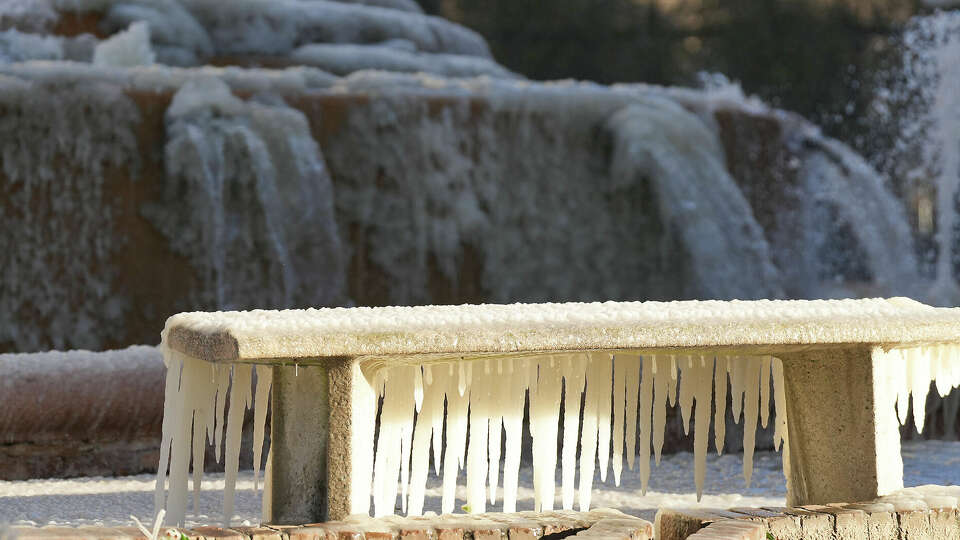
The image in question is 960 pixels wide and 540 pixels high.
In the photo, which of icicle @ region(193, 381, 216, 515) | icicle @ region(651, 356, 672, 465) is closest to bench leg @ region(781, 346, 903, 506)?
icicle @ region(651, 356, 672, 465)

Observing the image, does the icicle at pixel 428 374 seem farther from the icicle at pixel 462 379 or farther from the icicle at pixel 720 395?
the icicle at pixel 720 395

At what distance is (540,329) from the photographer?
182 cm

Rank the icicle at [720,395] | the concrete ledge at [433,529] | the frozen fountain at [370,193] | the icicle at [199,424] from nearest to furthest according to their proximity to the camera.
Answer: the concrete ledge at [433,529], the icicle at [199,424], the icicle at [720,395], the frozen fountain at [370,193]

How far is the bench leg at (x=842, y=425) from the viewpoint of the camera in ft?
6.82

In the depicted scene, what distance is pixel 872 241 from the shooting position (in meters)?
7.90

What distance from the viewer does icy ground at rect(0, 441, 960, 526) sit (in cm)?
306

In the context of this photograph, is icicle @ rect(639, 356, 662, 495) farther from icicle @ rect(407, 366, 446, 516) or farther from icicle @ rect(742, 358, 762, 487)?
icicle @ rect(407, 366, 446, 516)

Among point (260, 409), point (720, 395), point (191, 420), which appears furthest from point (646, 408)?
point (191, 420)

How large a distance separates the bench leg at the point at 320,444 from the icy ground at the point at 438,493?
1.01 meters

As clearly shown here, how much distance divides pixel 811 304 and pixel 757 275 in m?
4.56

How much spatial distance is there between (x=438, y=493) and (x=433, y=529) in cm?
161

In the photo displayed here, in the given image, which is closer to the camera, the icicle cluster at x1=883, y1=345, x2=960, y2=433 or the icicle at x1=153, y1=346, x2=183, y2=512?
the icicle at x1=153, y1=346, x2=183, y2=512

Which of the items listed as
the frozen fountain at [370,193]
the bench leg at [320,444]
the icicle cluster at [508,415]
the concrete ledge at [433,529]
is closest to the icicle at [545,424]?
the icicle cluster at [508,415]

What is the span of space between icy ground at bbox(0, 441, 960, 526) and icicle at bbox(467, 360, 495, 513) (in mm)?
942
